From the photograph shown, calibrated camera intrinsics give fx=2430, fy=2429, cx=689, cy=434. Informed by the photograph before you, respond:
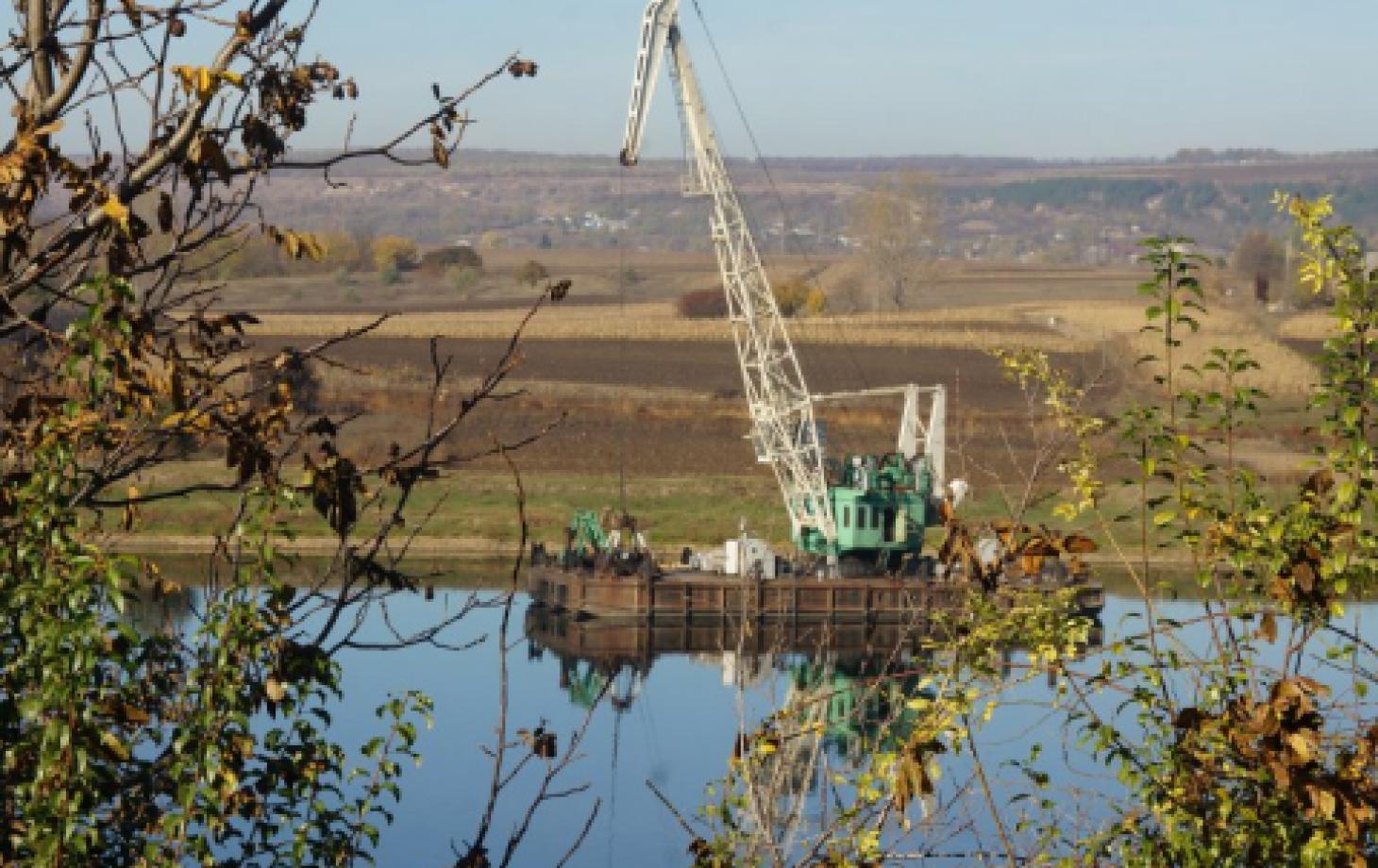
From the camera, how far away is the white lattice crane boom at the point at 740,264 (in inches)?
1690

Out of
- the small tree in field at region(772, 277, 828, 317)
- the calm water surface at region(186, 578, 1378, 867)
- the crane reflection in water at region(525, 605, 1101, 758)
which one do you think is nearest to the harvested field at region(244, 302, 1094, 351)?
the small tree in field at region(772, 277, 828, 317)

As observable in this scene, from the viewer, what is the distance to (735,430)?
6194 centimetres

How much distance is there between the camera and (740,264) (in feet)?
143

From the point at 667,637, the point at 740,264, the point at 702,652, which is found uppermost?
the point at 740,264

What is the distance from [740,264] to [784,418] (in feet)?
9.81

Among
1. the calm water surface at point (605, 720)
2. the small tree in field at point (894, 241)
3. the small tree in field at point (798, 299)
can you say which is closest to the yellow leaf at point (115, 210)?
the calm water surface at point (605, 720)

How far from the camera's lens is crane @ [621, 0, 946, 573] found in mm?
43062

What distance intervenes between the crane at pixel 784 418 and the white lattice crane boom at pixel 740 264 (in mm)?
17

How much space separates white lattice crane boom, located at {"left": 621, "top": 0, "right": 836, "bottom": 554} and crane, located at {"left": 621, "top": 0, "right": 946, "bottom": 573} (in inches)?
0.7

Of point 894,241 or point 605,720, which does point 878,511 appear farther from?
point 894,241

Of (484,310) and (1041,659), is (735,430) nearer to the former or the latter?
(484,310)

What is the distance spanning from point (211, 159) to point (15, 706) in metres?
1.39

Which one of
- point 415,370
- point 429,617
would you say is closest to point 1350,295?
point 429,617

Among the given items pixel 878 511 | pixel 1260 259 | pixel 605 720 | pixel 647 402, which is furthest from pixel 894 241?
pixel 605 720
